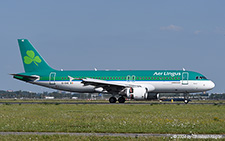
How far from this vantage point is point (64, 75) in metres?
56.4

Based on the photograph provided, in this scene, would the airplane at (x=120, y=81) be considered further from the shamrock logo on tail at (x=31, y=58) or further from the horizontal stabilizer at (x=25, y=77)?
the shamrock logo on tail at (x=31, y=58)

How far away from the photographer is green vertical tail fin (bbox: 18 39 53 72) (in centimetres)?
5816

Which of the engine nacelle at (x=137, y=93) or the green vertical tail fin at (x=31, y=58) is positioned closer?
the engine nacelle at (x=137, y=93)

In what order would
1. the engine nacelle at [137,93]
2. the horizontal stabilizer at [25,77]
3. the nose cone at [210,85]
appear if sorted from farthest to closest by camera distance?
the horizontal stabilizer at [25,77] → the nose cone at [210,85] → the engine nacelle at [137,93]

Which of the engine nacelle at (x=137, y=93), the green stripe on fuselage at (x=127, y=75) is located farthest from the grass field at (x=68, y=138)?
the green stripe on fuselage at (x=127, y=75)

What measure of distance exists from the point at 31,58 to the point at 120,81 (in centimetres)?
1483

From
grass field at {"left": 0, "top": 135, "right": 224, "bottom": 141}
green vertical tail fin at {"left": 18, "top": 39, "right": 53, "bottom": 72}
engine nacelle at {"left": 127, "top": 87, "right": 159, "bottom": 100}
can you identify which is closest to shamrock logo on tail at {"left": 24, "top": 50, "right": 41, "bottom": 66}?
green vertical tail fin at {"left": 18, "top": 39, "right": 53, "bottom": 72}

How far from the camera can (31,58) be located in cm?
5872

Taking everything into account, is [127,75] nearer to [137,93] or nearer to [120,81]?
[120,81]

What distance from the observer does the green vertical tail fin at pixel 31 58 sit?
58.2 metres

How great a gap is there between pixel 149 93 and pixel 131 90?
455cm

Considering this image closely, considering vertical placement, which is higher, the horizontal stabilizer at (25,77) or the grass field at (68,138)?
the horizontal stabilizer at (25,77)

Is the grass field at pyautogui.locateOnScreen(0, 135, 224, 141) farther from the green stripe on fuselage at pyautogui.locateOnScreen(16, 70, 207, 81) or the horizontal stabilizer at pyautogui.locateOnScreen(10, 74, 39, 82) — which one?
the horizontal stabilizer at pyautogui.locateOnScreen(10, 74, 39, 82)

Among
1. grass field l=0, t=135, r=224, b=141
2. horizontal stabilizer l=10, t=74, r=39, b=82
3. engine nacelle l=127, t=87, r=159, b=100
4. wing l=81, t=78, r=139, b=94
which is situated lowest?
grass field l=0, t=135, r=224, b=141
